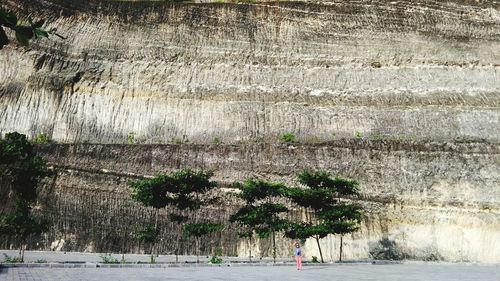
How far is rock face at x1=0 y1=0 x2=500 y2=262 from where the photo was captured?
29.8 m

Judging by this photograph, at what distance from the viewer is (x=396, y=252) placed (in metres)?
28.2

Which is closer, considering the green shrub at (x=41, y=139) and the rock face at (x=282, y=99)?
the rock face at (x=282, y=99)

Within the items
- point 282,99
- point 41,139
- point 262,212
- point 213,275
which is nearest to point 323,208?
point 262,212

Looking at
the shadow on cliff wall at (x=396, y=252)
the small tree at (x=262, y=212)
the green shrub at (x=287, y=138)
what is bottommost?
the shadow on cliff wall at (x=396, y=252)

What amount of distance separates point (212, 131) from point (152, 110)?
174 inches

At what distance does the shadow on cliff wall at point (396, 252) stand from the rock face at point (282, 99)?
1.44ft

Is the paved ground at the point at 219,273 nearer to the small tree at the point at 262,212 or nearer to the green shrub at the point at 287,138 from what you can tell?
the small tree at the point at 262,212

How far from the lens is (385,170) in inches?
1203

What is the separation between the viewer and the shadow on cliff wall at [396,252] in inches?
1102

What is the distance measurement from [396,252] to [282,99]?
41.1ft

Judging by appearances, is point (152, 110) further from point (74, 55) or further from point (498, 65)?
point (498, 65)

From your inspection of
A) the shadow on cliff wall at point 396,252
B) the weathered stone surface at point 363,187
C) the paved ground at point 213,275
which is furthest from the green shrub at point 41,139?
the shadow on cliff wall at point 396,252

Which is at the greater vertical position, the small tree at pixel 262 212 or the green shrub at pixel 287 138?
the green shrub at pixel 287 138

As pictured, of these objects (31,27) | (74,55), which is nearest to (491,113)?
(74,55)
